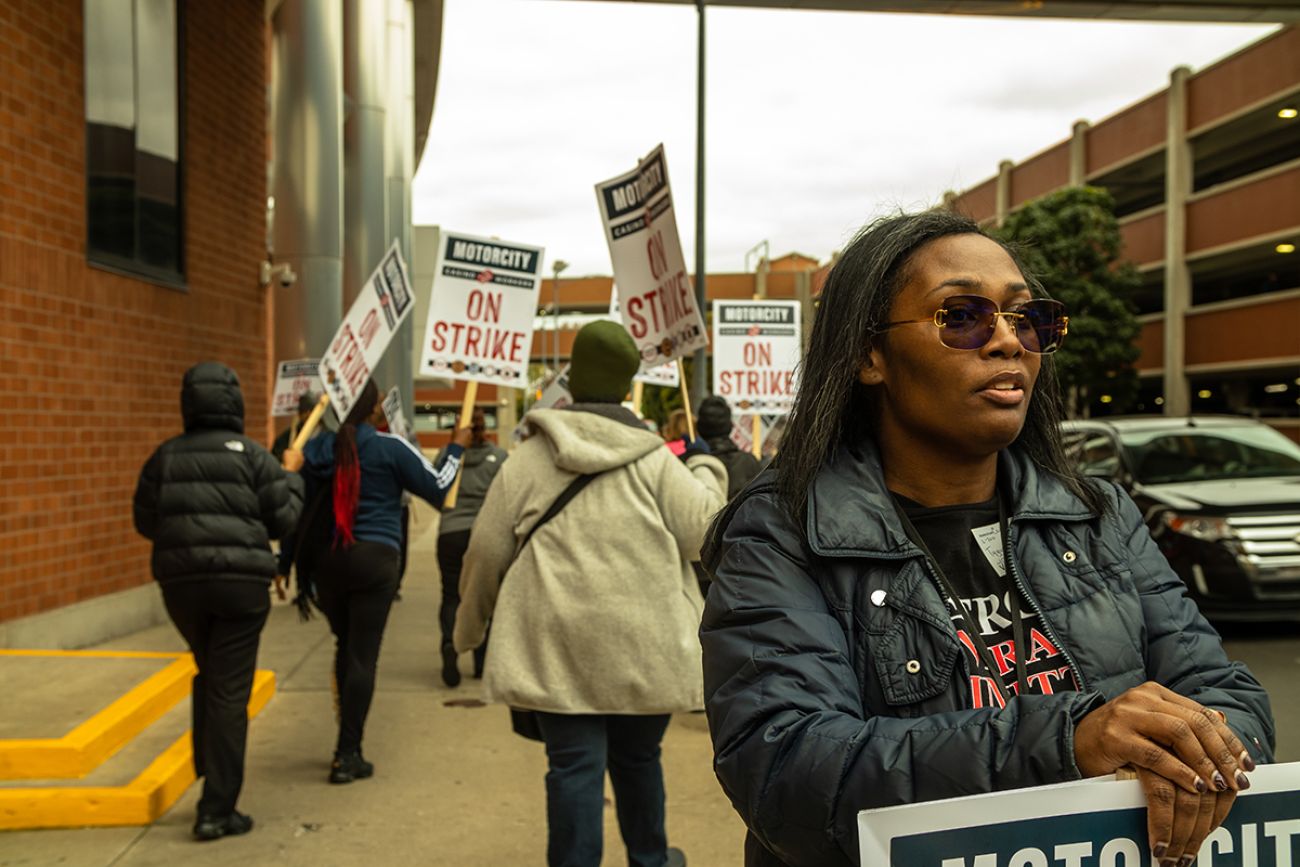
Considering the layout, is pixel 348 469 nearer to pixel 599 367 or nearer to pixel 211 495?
pixel 211 495

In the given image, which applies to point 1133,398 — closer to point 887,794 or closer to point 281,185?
point 281,185

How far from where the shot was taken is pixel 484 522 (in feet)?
14.8

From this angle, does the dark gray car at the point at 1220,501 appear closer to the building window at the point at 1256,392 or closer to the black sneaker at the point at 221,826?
the black sneaker at the point at 221,826

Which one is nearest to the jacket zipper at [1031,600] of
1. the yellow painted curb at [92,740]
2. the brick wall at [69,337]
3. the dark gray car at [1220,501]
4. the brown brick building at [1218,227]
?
the yellow painted curb at [92,740]

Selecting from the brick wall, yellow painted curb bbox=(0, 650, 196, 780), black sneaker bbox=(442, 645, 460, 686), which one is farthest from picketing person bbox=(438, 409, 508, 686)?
the brick wall

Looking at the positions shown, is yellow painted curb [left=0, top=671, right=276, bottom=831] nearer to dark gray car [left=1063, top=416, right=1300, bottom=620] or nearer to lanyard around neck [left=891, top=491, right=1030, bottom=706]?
lanyard around neck [left=891, top=491, right=1030, bottom=706]

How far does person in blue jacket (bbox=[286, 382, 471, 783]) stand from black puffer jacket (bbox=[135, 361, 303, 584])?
0.62 m

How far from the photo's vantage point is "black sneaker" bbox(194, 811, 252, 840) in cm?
539

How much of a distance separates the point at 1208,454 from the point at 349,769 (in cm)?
825

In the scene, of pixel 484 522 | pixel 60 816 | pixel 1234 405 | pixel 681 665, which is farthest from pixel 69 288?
pixel 1234 405

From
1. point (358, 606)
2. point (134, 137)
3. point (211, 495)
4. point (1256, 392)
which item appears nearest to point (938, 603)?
point (211, 495)

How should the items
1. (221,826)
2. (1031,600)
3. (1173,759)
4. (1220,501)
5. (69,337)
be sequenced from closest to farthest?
(1173,759) < (1031,600) < (221,826) < (69,337) < (1220,501)

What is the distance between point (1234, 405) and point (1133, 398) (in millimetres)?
2866

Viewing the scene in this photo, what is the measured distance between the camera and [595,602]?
438 centimetres
